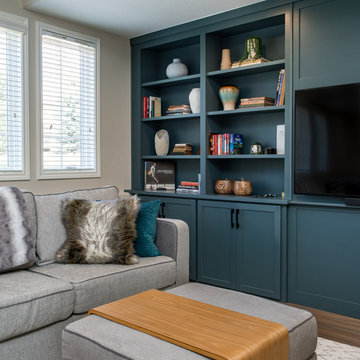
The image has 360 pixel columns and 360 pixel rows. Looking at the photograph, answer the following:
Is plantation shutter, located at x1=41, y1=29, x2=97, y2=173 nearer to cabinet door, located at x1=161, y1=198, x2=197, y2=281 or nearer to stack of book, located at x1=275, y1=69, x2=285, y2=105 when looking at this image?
cabinet door, located at x1=161, y1=198, x2=197, y2=281

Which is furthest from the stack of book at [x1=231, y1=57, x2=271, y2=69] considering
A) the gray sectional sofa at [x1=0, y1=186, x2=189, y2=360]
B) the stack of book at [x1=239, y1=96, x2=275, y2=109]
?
the gray sectional sofa at [x1=0, y1=186, x2=189, y2=360]

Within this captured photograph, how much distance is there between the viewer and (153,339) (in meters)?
1.54

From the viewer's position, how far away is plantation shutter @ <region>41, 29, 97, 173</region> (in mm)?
3674

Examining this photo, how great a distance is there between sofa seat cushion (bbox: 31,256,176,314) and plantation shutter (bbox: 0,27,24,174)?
4.22 feet

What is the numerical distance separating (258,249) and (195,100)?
153 centimetres

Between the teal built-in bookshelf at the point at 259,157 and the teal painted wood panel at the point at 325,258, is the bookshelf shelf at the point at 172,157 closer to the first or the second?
the teal built-in bookshelf at the point at 259,157

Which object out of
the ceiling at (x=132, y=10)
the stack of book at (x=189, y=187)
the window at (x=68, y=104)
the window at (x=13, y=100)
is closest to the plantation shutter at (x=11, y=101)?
Result: the window at (x=13, y=100)

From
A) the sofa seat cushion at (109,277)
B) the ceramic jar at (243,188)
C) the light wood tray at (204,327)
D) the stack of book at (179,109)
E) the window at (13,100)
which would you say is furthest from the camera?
the stack of book at (179,109)

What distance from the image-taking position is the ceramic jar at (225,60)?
3.73 metres

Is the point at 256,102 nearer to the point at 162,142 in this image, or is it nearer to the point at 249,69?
the point at 249,69

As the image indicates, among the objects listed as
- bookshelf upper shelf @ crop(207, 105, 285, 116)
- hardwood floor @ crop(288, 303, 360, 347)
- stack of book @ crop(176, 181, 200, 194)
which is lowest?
hardwood floor @ crop(288, 303, 360, 347)

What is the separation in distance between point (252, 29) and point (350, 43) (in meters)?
1.00

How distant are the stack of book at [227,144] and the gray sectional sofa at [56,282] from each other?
44.0 inches

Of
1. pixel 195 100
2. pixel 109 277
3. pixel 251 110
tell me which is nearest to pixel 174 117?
pixel 195 100
